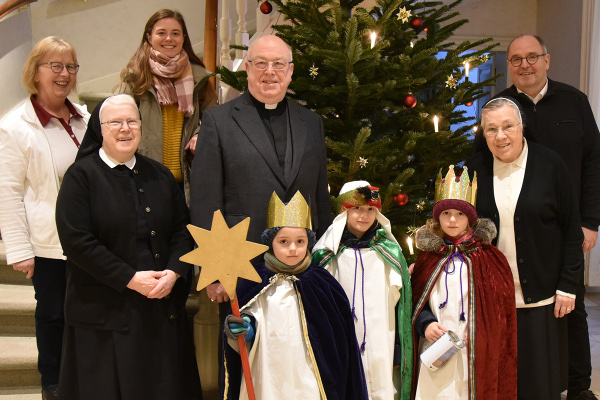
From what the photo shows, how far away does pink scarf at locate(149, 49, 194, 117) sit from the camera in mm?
2984

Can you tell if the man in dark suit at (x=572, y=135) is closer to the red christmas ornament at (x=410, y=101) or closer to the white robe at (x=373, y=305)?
the red christmas ornament at (x=410, y=101)

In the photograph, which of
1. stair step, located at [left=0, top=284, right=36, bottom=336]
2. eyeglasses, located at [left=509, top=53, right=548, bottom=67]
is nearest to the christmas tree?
eyeglasses, located at [left=509, top=53, right=548, bottom=67]

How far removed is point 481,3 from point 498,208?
479 cm

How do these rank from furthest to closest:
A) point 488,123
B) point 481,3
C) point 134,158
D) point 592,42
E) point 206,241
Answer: point 481,3
point 592,42
point 488,123
point 134,158
point 206,241

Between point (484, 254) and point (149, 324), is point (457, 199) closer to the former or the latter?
point (484, 254)

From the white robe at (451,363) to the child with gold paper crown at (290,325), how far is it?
0.45 m

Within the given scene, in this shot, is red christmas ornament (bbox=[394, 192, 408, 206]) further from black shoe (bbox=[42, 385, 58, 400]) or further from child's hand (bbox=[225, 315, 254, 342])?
black shoe (bbox=[42, 385, 58, 400])

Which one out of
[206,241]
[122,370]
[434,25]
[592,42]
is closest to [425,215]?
[434,25]

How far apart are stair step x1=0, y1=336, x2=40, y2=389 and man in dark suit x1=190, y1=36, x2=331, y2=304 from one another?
1685mm

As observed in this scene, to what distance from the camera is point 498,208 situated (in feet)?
9.20

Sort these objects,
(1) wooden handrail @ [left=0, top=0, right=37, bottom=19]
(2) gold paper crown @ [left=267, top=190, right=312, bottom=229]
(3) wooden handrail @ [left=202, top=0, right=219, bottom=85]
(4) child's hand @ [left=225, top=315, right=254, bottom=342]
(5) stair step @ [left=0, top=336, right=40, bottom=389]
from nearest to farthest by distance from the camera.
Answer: (4) child's hand @ [left=225, top=315, right=254, bottom=342] → (2) gold paper crown @ [left=267, top=190, right=312, bottom=229] → (5) stair step @ [left=0, top=336, right=40, bottom=389] → (3) wooden handrail @ [left=202, top=0, right=219, bottom=85] → (1) wooden handrail @ [left=0, top=0, right=37, bottom=19]

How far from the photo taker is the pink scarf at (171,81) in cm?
298

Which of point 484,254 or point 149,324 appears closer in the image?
point 149,324

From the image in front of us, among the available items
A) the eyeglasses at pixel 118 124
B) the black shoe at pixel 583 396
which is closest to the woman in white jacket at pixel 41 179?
the eyeglasses at pixel 118 124
